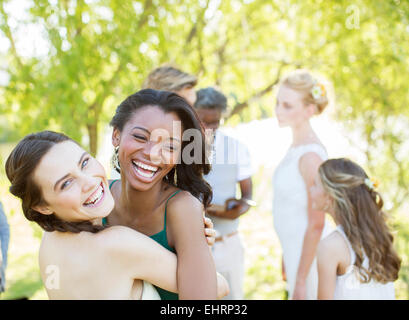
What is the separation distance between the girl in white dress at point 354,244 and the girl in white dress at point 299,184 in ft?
1.03

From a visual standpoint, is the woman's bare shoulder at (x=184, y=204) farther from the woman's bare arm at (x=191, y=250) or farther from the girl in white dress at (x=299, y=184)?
the girl in white dress at (x=299, y=184)

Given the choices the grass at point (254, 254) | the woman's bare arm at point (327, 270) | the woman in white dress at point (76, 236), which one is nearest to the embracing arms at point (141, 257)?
the woman in white dress at point (76, 236)

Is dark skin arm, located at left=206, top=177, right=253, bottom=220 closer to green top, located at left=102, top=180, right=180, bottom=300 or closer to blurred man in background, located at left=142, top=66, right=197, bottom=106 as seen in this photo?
blurred man in background, located at left=142, top=66, right=197, bottom=106

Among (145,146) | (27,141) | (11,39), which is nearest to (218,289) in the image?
(145,146)

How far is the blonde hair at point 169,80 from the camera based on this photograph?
2.53 meters

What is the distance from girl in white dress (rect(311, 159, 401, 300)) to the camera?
222 centimetres

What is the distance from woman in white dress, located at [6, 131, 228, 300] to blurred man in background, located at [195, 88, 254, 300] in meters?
1.48

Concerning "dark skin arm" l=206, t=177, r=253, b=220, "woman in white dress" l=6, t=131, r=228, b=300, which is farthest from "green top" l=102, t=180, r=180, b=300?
"dark skin arm" l=206, t=177, r=253, b=220

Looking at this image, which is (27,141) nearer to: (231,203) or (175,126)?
(175,126)

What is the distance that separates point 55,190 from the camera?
1.37m

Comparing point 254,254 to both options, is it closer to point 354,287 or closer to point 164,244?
point 354,287

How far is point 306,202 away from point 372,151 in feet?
8.88

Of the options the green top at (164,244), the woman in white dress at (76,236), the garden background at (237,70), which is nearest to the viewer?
the woman in white dress at (76,236)

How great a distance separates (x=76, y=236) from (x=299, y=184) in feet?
5.63
